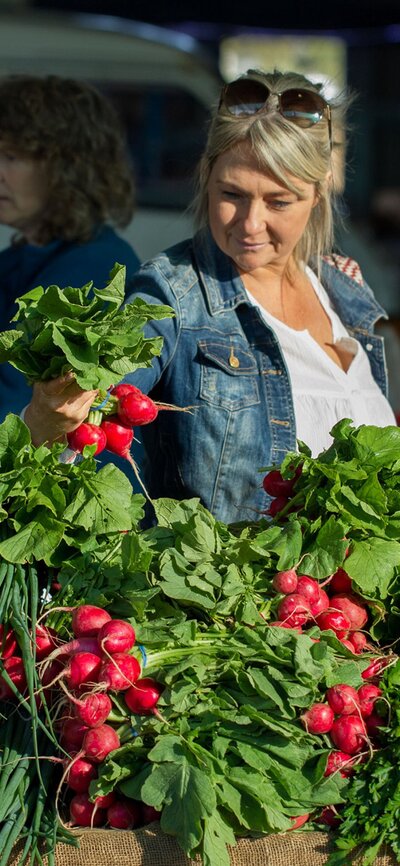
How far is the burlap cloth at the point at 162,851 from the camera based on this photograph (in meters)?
1.61

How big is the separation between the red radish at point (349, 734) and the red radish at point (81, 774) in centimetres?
37

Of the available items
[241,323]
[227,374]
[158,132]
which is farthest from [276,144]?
[158,132]

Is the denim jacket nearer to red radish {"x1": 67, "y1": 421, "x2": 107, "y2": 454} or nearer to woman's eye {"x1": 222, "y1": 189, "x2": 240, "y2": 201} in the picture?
woman's eye {"x1": 222, "y1": 189, "x2": 240, "y2": 201}

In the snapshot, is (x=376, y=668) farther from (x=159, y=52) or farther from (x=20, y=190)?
(x=159, y=52)

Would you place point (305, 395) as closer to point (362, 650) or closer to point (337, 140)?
point (337, 140)

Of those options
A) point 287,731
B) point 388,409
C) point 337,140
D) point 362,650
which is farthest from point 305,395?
point 287,731

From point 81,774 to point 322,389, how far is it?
120cm

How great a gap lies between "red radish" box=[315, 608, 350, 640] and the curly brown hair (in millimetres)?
1798

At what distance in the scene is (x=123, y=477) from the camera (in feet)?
5.77

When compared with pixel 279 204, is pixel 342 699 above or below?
below

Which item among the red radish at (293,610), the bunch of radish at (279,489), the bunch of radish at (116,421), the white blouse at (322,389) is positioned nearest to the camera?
the red radish at (293,610)

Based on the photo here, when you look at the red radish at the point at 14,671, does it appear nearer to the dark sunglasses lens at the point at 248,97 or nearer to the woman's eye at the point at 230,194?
the woman's eye at the point at 230,194

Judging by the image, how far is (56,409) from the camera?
173 centimetres

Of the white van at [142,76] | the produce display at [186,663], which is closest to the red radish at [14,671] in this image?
the produce display at [186,663]
